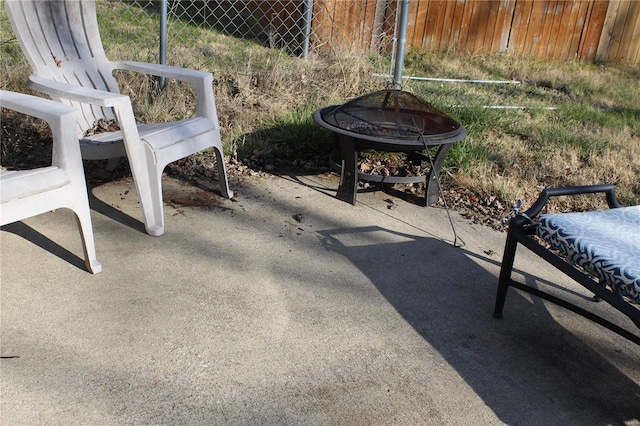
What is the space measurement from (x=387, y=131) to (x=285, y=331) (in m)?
1.60

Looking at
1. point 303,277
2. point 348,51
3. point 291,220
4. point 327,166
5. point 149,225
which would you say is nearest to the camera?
point 303,277

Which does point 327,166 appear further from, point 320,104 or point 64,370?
point 64,370

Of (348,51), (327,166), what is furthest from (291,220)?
(348,51)

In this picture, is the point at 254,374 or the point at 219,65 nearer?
the point at 254,374

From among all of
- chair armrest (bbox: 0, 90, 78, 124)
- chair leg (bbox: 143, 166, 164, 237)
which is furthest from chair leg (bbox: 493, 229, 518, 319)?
chair armrest (bbox: 0, 90, 78, 124)

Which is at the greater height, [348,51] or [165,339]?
[348,51]

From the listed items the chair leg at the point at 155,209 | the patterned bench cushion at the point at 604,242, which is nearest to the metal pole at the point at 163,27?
the chair leg at the point at 155,209

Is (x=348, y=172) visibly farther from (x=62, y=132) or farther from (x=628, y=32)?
(x=628, y=32)

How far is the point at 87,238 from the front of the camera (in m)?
2.80

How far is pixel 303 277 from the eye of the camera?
304 cm

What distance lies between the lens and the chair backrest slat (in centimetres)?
346

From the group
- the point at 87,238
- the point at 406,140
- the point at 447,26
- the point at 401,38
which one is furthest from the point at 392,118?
the point at 447,26

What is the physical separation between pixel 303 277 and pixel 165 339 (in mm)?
797

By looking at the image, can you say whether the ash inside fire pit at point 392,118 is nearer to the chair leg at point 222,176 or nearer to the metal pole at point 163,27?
the chair leg at point 222,176
